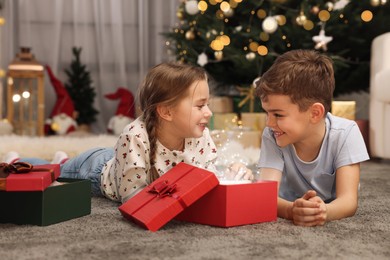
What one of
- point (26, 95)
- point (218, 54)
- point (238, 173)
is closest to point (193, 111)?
point (238, 173)

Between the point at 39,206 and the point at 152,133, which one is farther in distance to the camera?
the point at 152,133

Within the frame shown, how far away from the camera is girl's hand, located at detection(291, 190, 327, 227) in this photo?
1396mm

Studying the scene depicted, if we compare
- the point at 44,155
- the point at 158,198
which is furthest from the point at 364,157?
the point at 44,155

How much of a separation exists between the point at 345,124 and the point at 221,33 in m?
1.79

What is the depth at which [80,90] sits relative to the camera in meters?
4.33

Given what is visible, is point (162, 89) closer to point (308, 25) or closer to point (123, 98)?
point (308, 25)

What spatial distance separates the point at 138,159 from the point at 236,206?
371mm

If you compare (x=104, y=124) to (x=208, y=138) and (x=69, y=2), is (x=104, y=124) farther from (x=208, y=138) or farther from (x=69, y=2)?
(x=208, y=138)

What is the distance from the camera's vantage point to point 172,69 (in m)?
1.70

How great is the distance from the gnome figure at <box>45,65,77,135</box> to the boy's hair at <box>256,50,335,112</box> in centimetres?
283

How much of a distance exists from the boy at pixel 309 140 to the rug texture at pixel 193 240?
0.05 m

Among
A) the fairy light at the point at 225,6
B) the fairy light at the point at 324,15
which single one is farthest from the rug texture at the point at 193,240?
the fairy light at the point at 225,6

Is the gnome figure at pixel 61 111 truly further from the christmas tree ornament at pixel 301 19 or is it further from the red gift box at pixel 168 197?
the red gift box at pixel 168 197

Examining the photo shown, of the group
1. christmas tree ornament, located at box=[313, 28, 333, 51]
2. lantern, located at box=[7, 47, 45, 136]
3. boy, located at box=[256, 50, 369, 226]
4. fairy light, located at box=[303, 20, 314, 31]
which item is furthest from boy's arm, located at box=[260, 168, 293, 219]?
lantern, located at box=[7, 47, 45, 136]
